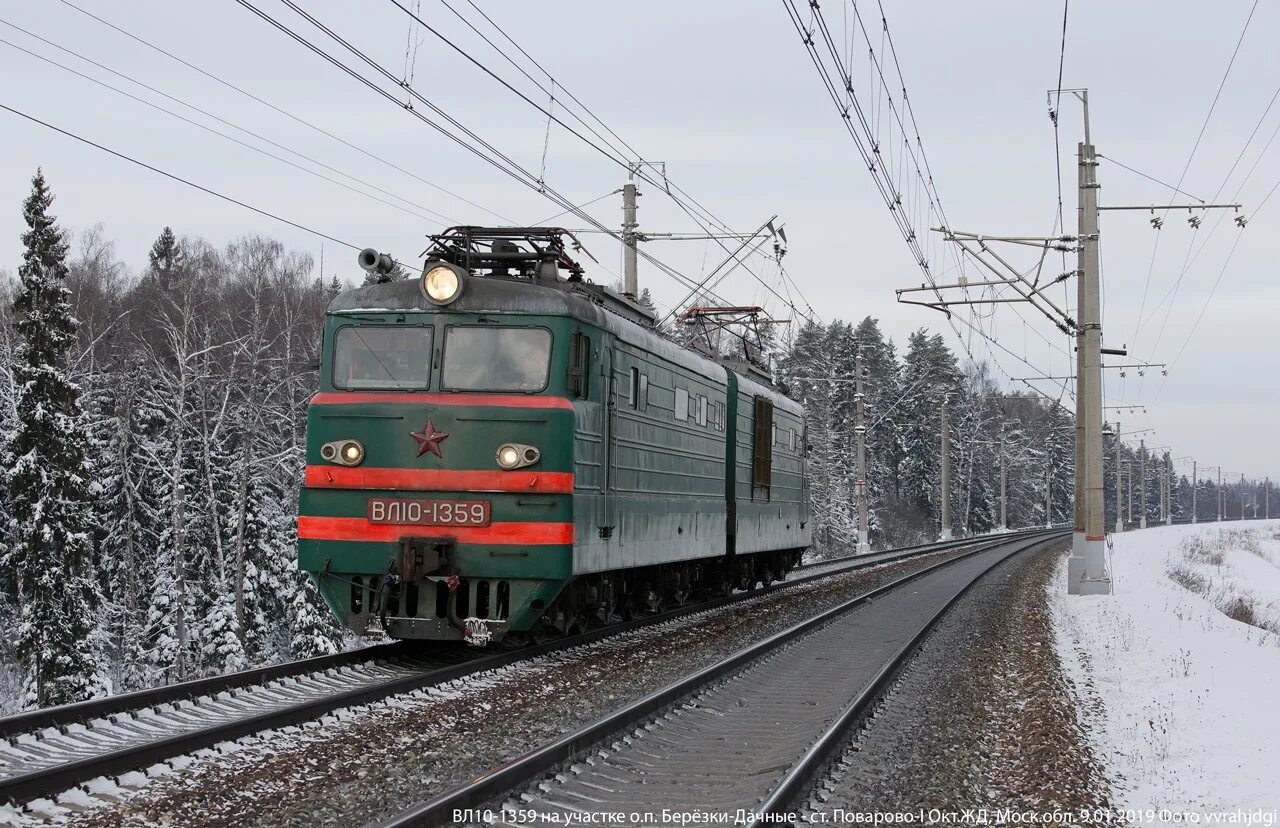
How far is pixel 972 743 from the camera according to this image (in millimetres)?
8602

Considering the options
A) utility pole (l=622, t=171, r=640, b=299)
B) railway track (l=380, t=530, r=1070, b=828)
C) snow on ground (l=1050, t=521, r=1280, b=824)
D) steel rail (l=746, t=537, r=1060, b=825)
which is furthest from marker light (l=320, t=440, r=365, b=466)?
utility pole (l=622, t=171, r=640, b=299)

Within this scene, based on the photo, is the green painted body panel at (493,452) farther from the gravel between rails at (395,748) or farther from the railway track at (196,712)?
the gravel between rails at (395,748)

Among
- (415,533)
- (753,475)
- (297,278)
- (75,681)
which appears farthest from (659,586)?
(297,278)

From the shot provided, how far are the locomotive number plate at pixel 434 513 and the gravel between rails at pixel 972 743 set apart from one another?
3.83 m

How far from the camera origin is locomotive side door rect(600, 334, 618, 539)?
12305 millimetres

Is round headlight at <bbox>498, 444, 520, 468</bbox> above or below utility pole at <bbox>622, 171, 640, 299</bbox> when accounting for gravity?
below

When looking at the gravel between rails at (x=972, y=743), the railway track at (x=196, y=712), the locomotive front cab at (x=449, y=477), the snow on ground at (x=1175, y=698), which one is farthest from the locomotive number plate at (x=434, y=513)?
the snow on ground at (x=1175, y=698)

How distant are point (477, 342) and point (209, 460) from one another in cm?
2620

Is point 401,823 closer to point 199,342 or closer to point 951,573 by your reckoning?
point 951,573

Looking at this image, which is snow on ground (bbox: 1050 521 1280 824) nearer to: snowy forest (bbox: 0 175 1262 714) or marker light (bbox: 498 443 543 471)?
marker light (bbox: 498 443 543 471)

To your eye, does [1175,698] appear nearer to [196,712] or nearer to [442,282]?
[442,282]

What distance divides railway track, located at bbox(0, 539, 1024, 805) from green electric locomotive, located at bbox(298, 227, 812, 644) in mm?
528

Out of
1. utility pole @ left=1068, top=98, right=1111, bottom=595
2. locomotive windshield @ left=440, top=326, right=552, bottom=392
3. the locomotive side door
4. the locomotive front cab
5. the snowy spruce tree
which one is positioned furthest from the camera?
the snowy spruce tree

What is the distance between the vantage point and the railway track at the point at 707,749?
6391 millimetres
